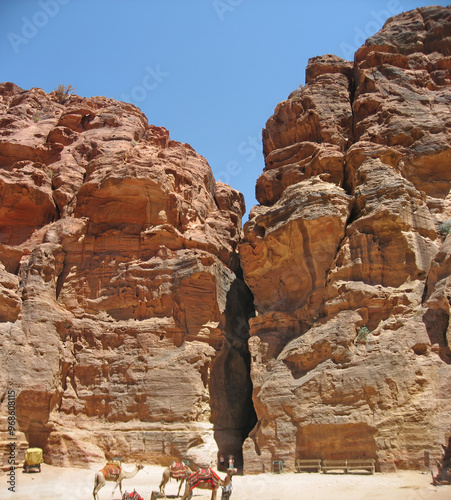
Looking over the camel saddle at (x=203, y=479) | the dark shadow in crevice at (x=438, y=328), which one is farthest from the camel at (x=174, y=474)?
the dark shadow in crevice at (x=438, y=328)

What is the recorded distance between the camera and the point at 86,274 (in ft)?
78.7

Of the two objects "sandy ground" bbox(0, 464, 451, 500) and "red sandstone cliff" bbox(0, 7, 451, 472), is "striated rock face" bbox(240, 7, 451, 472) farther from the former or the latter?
"sandy ground" bbox(0, 464, 451, 500)

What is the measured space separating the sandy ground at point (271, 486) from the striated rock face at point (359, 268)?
1132 millimetres

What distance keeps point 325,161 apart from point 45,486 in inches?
701

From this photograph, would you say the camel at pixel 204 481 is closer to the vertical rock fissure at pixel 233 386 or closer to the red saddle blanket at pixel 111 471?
the red saddle blanket at pixel 111 471

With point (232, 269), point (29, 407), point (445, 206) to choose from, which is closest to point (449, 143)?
point (445, 206)

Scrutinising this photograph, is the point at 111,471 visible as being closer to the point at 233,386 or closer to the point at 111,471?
the point at 111,471

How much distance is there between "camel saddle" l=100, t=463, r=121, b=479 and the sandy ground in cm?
122

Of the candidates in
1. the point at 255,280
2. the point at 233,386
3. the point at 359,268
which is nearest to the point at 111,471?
the point at 233,386

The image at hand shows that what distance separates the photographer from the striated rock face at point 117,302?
66.2 ft

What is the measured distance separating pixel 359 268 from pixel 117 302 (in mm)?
11442

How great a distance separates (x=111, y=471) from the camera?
1471 centimetres

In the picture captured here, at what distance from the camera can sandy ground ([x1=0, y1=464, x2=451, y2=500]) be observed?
1341 cm

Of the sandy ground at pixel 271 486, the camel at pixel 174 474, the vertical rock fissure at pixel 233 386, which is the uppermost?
the vertical rock fissure at pixel 233 386
